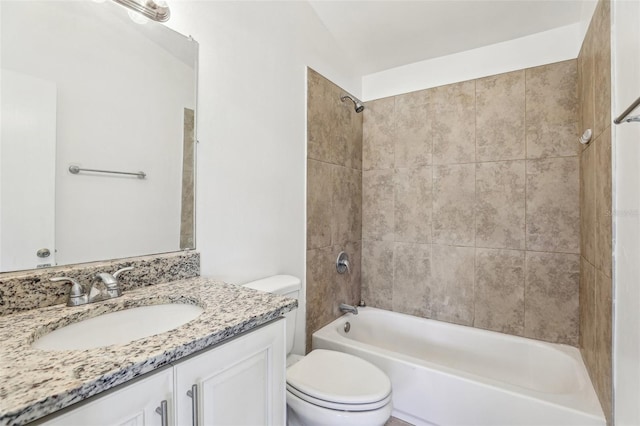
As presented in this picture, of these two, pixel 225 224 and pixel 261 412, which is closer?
pixel 261 412

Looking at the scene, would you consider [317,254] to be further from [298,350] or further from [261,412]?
[261,412]

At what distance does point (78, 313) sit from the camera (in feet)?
2.71

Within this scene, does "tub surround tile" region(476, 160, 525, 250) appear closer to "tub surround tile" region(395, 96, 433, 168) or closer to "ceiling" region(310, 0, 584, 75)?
"tub surround tile" region(395, 96, 433, 168)

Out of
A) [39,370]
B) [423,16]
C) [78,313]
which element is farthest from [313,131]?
[39,370]

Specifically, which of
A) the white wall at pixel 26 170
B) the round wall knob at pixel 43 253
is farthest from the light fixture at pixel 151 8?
the round wall knob at pixel 43 253

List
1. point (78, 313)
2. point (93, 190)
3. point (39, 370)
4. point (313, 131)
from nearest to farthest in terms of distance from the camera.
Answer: point (39, 370) < point (78, 313) < point (93, 190) < point (313, 131)

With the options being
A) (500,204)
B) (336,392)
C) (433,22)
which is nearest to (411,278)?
(500,204)

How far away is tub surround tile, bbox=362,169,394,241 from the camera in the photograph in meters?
2.40

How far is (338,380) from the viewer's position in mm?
1370

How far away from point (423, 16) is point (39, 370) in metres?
2.28

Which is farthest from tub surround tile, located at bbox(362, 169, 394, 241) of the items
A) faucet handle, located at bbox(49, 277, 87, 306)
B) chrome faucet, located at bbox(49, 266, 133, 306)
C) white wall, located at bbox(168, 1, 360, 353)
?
faucet handle, located at bbox(49, 277, 87, 306)

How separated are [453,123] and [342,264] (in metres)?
1.31

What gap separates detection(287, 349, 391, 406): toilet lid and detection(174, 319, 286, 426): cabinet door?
1.14 feet

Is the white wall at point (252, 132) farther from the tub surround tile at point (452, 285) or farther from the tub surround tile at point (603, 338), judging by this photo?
the tub surround tile at point (603, 338)
